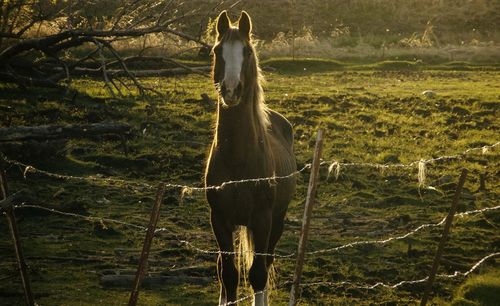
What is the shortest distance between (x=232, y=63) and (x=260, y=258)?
2.03m

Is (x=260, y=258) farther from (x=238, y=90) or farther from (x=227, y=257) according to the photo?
(x=238, y=90)

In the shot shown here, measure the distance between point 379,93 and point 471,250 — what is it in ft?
43.9

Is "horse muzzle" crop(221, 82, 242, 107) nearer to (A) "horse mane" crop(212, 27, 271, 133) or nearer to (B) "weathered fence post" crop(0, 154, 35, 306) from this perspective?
(A) "horse mane" crop(212, 27, 271, 133)

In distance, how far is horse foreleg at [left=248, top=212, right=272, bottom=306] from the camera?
766 cm

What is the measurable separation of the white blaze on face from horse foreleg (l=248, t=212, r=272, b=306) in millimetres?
1477

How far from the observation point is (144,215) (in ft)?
41.2

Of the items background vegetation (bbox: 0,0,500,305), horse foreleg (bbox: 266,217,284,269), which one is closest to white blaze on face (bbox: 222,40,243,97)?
background vegetation (bbox: 0,0,500,305)

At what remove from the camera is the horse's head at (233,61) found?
7035 millimetres

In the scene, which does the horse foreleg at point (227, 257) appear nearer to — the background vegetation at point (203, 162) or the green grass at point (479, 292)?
the background vegetation at point (203, 162)

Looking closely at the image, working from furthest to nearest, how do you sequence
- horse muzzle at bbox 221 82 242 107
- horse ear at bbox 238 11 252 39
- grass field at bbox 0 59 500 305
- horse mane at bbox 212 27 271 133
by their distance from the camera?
1. grass field at bbox 0 59 500 305
2. horse ear at bbox 238 11 252 39
3. horse mane at bbox 212 27 271 133
4. horse muzzle at bbox 221 82 242 107

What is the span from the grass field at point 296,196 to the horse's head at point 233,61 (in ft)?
6.50

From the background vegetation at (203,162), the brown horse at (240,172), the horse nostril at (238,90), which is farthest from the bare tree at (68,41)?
the horse nostril at (238,90)

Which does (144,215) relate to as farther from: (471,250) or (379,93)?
(379,93)

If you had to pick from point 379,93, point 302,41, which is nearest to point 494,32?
point 302,41
